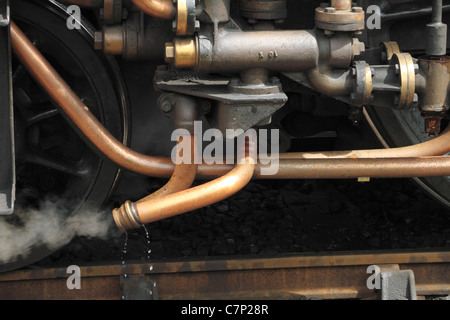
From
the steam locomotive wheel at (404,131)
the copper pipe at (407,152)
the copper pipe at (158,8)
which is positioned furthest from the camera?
the steam locomotive wheel at (404,131)

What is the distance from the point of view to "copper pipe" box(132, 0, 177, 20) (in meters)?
3.07

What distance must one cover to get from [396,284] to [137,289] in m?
1.12

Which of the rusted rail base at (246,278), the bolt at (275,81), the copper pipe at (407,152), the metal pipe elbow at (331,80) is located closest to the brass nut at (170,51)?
the bolt at (275,81)

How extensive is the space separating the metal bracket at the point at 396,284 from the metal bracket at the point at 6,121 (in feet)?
5.27

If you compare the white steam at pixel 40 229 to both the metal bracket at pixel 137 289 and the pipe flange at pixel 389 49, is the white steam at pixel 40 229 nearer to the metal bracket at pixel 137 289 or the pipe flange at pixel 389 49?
the metal bracket at pixel 137 289

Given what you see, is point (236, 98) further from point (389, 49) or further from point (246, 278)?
point (246, 278)

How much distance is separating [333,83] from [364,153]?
15.4 inches

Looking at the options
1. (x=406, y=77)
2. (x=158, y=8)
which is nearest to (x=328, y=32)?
(x=406, y=77)

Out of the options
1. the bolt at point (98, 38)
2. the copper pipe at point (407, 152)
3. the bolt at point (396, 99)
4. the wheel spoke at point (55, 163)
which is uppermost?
the bolt at point (98, 38)

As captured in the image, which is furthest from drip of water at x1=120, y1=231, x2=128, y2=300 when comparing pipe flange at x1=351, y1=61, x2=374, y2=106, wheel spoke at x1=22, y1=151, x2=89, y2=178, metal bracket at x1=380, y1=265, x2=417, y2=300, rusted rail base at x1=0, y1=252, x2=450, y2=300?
pipe flange at x1=351, y1=61, x2=374, y2=106

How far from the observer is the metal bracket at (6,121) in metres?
3.16

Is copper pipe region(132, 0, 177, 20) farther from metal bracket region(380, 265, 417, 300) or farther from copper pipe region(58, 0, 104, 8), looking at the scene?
metal bracket region(380, 265, 417, 300)

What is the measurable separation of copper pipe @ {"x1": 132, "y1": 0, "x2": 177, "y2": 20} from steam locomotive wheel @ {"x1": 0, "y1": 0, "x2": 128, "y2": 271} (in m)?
0.54

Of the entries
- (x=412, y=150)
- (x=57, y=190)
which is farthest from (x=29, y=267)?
(x=412, y=150)
